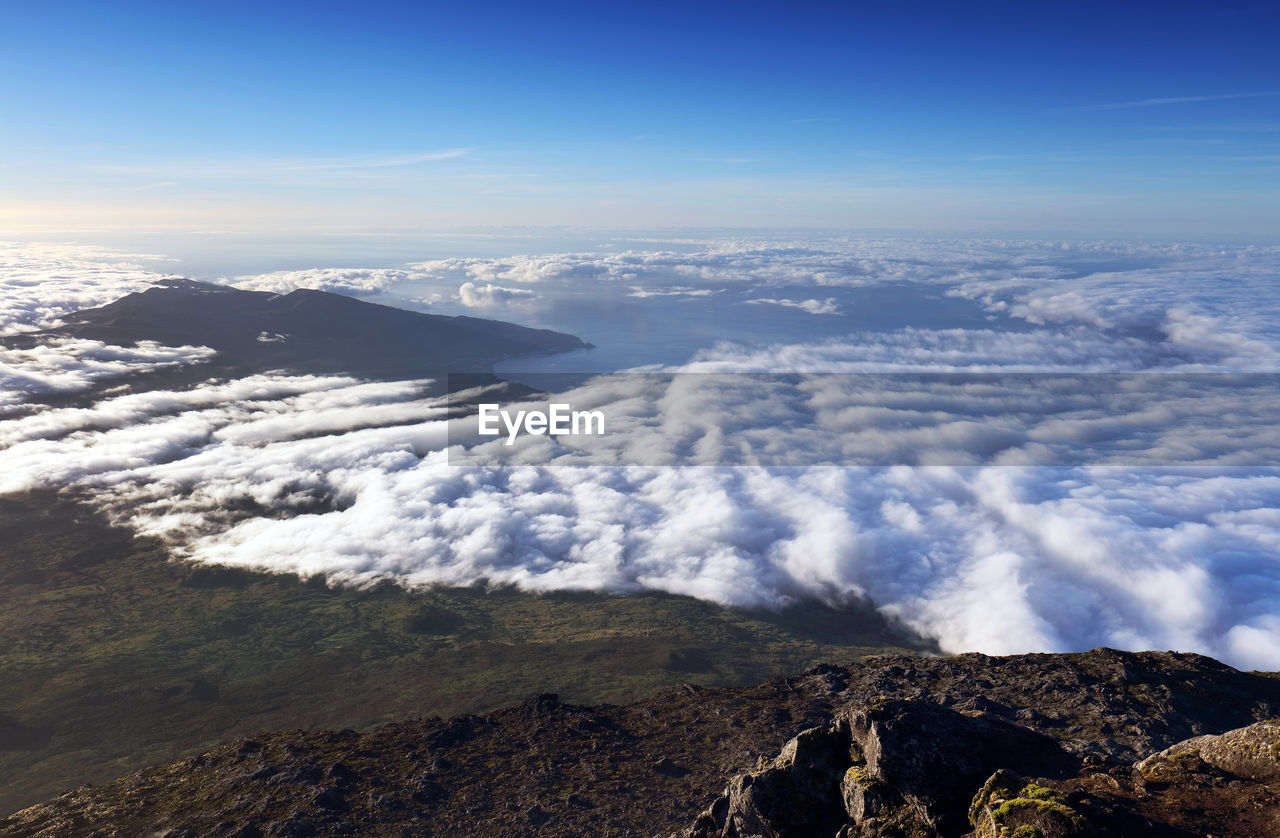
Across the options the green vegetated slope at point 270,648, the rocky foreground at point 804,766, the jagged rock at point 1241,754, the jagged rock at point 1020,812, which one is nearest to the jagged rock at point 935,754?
the rocky foreground at point 804,766

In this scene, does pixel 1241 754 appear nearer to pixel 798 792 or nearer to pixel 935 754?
pixel 935 754

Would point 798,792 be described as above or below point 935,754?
below

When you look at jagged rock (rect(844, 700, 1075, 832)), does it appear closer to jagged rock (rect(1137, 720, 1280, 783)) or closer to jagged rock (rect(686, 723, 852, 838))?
jagged rock (rect(686, 723, 852, 838))

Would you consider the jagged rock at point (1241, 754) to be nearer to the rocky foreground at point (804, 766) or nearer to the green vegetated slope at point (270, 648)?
the rocky foreground at point (804, 766)

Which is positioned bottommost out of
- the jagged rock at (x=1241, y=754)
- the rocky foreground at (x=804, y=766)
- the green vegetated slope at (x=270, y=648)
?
the green vegetated slope at (x=270, y=648)

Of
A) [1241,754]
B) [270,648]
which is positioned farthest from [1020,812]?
[270,648]

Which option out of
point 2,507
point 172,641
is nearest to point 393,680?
point 172,641

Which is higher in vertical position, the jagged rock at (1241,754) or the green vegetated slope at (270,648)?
the jagged rock at (1241,754)
